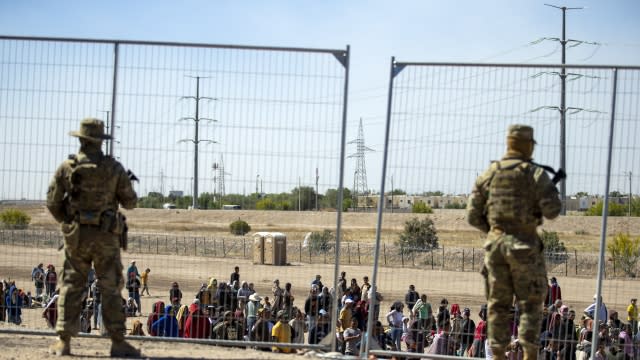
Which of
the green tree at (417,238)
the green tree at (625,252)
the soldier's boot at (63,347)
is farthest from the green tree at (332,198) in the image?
the green tree at (625,252)

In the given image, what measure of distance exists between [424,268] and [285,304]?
500 centimetres

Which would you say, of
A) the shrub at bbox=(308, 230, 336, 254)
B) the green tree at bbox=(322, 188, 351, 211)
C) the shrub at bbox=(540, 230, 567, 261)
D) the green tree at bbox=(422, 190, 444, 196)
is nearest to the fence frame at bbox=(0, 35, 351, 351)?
the green tree at bbox=(322, 188, 351, 211)

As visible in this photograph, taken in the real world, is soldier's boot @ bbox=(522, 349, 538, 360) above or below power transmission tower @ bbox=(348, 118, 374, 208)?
below

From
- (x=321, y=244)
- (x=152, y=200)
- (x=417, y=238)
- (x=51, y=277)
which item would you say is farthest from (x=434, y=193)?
(x=321, y=244)

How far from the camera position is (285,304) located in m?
11.3

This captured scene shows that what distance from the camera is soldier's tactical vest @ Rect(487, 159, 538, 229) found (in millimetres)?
7293

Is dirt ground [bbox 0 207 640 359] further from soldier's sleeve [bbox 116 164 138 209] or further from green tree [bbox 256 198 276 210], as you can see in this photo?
soldier's sleeve [bbox 116 164 138 209]

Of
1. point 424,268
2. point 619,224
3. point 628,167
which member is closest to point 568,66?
point 628,167

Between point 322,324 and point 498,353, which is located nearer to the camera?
point 498,353

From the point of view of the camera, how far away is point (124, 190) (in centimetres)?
773

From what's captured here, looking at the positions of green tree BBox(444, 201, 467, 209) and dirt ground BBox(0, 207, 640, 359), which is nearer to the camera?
dirt ground BBox(0, 207, 640, 359)

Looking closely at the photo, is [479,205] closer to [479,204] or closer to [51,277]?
[479,204]

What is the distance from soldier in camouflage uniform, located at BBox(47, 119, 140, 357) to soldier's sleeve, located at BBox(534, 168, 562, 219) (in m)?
3.71

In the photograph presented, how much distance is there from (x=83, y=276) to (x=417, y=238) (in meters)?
10.3
